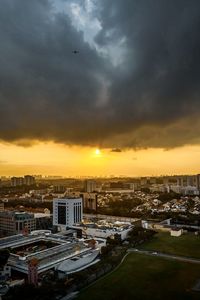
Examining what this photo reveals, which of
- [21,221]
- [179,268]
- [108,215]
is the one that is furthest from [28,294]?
[108,215]

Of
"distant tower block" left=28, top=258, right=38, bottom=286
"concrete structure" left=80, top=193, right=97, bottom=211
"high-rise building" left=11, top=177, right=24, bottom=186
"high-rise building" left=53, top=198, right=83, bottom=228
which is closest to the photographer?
"distant tower block" left=28, top=258, right=38, bottom=286

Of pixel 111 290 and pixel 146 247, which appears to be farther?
pixel 146 247

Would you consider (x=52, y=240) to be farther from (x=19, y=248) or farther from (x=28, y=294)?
(x=28, y=294)

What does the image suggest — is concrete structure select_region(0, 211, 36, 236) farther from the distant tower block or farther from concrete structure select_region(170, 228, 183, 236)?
the distant tower block

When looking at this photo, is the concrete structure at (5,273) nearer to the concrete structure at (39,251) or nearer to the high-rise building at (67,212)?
the concrete structure at (39,251)

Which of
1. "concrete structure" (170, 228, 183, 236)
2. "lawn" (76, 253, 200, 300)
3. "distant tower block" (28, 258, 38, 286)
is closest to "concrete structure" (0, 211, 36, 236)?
"concrete structure" (170, 228, 183, 236)

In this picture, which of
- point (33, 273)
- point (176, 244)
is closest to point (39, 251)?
point (33, 273)
